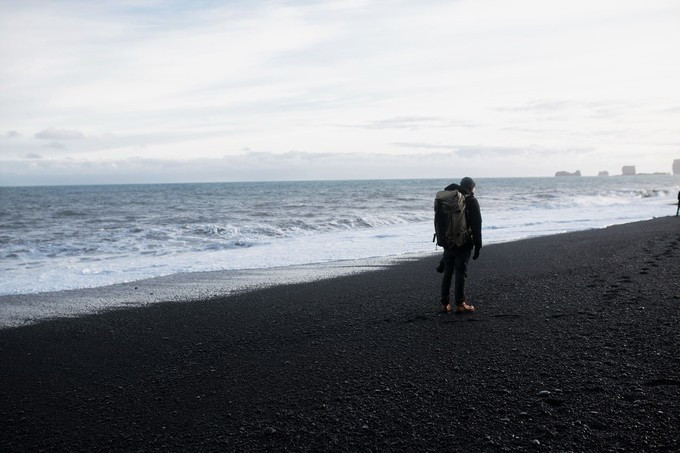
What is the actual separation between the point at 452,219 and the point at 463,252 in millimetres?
509

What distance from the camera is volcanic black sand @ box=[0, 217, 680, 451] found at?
347 centimetres

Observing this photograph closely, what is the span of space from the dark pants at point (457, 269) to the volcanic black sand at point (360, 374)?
30cm

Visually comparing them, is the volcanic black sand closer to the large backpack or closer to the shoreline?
the shoreline

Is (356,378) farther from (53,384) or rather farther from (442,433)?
(53,384)

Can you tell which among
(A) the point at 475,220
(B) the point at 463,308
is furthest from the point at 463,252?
(B) the point at 463,308

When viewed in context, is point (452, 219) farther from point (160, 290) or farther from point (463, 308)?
point (160, 290)

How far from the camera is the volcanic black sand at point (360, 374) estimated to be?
3475 mm

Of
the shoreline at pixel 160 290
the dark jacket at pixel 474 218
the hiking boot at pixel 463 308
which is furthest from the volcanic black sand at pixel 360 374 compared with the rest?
the dark jacket at pixel 474 218

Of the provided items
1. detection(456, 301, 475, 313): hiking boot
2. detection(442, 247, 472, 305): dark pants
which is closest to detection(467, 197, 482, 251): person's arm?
detection(442, 247, 472, 305): dark pants

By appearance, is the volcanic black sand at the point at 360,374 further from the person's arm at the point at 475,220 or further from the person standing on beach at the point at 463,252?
the person's arm at the point at 475,220

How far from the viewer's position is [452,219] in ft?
20.7

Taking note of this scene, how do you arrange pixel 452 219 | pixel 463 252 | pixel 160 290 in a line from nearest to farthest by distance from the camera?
pixel 452 219, pixel 463 252, pixel 160 290

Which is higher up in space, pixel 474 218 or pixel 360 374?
pixel 474 218

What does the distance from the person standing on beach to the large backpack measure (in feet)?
0.24
